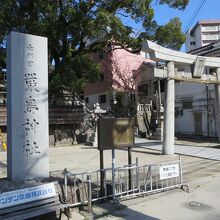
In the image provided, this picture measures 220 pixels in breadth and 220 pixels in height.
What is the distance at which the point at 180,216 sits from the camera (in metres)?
7.09

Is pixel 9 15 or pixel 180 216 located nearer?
pixel 180 216

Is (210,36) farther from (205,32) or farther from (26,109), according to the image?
(26,109)

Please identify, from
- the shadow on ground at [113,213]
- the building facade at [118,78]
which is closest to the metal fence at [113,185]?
the shadow on ground at [113,213]

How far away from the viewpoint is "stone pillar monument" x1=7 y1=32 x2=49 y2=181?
7590mm

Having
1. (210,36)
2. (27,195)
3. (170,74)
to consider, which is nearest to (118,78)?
(170,74)

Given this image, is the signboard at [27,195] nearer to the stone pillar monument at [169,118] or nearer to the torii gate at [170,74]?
the torii gate at [170,74]

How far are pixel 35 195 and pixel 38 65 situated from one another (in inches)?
119

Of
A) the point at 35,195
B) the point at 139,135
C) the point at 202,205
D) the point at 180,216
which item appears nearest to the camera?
the point at 35,195

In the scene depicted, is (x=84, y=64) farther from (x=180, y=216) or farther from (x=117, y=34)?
(x=180, y=216)

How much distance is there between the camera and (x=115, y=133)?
821 centimetres

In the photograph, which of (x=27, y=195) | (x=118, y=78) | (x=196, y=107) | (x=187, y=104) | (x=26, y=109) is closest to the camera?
(x=27, y=195)

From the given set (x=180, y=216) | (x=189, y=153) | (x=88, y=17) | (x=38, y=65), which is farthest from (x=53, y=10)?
(x=180, y=216)

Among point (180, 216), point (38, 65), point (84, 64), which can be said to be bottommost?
point (180, 216)

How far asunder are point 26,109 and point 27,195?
2.08m
